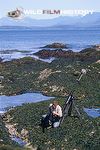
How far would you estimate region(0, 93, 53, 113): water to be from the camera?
56784 millimetres

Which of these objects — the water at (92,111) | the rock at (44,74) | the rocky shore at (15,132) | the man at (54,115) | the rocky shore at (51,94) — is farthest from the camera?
the rock at (44,74)

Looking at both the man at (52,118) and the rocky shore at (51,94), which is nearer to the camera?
the man at (52,118)

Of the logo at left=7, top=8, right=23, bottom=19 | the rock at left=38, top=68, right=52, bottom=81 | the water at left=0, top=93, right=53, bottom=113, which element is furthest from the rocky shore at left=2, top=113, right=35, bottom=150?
the rock at left=38, top=68, right=52, bottom=81

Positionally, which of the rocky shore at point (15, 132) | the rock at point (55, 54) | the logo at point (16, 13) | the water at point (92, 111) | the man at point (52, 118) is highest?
the logo at point (16, 13)

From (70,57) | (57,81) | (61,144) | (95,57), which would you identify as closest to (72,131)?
(61,144)

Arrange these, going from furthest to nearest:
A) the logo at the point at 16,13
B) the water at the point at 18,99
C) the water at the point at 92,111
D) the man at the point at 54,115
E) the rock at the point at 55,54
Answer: the rock at the point at 55,54 → the water at the point at 18,99 → the water at the point at 92,111 → the man at the point at 54,115 → the logo at the point at 16,13

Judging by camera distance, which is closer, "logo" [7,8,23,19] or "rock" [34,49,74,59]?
"logo" [7,8,23,19]

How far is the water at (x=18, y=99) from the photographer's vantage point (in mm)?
56784

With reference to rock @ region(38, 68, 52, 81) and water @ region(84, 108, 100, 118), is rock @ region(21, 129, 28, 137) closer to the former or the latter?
water @ region(84, 108, 100, 118)

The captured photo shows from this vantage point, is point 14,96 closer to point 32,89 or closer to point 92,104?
point 32,89

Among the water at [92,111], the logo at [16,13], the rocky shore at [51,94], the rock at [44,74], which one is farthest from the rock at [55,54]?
the logo at [16,13]

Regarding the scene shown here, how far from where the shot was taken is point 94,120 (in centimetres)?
4397

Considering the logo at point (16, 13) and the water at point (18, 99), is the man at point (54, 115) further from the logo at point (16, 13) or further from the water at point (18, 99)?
the water at point (18, 99)

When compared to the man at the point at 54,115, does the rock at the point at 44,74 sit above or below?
below
